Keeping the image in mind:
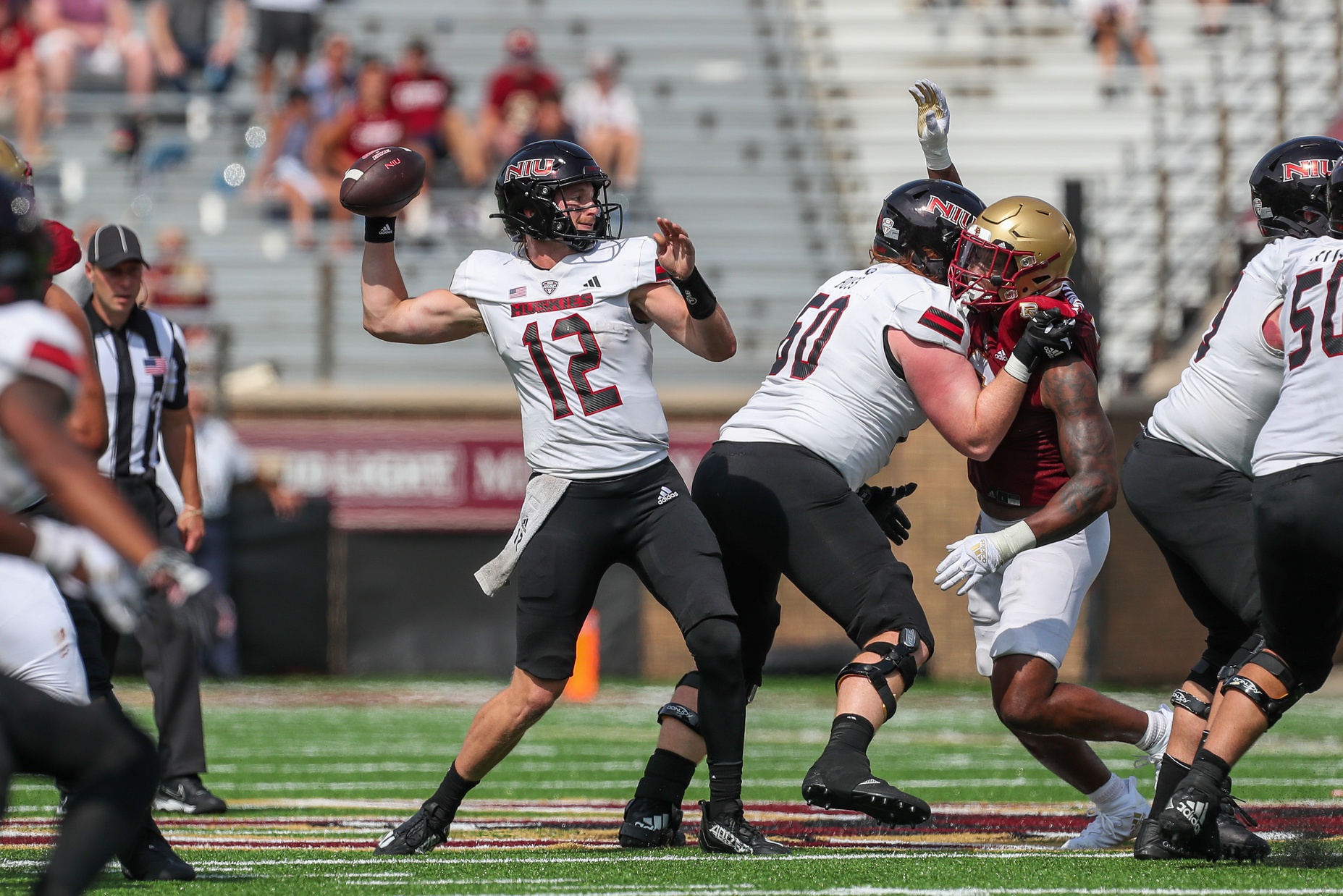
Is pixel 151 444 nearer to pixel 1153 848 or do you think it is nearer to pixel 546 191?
pixel 546 191

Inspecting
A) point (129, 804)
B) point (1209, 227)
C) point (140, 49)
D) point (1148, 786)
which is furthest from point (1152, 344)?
point (129, 804)

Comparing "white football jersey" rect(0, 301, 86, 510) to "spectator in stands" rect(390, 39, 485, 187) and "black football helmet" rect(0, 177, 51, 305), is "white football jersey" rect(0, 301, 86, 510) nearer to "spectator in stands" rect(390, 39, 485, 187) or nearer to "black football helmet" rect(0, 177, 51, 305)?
"black football helmet" rect(0, 177, 51, 305)

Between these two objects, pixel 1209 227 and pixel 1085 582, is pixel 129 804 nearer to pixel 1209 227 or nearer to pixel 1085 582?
pixel 1085 582

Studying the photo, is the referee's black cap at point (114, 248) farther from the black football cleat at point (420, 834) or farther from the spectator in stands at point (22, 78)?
the spectator in stands at point (22, 78)

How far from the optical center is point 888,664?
196 inches

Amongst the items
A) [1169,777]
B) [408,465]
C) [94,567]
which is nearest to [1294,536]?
[1169,777]

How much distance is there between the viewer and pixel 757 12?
18375 millimetres

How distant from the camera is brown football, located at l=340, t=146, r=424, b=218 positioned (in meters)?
5.31

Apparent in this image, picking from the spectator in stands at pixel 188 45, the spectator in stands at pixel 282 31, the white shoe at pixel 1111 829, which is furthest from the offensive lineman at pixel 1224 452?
the spectator in stands at pixel 188 45

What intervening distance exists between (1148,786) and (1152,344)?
21.4ft

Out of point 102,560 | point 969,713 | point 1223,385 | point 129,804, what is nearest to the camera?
point 102,560

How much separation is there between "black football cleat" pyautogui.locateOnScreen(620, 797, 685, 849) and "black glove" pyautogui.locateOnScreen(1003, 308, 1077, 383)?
160 cm

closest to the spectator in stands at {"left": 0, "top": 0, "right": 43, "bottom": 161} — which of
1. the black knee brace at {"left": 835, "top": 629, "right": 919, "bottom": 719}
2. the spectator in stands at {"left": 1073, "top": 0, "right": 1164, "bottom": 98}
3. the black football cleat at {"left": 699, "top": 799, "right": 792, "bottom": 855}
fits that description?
the spectator in stands at {"left": 1073, "top": 0, "right": 1164, "bottom": 98}

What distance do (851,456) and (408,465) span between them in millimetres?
8313
